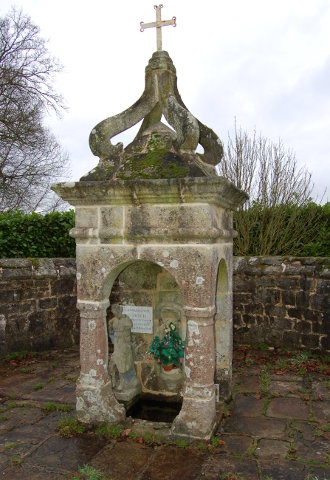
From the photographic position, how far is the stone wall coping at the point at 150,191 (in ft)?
11.6

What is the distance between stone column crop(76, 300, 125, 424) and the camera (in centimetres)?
396

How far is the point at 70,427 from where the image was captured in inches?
154

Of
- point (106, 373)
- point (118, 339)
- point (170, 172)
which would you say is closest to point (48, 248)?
point (118, 339)

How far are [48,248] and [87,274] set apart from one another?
3.80 metres

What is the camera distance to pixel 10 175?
15562 millimetres

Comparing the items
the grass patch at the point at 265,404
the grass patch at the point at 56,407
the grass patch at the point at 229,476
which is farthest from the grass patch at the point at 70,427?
the grass patch at the point at 265,404

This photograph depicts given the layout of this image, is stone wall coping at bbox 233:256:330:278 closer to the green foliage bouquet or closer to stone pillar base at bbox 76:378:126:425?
the green foliage bouquet

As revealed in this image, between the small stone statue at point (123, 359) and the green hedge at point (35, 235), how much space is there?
3182mm

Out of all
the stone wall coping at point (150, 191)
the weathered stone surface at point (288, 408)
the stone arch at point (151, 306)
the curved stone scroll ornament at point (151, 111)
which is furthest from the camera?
the stone arch at point (151, 306)

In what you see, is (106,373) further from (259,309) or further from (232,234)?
(259,309)

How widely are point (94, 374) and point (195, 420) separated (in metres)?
1.05

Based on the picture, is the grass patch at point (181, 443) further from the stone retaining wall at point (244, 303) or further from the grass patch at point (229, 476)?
the stone retaining wall at point (244, 303)

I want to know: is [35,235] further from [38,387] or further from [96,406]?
[96,406]

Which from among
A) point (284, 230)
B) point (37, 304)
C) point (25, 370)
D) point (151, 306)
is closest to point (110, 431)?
point (151, 306)
